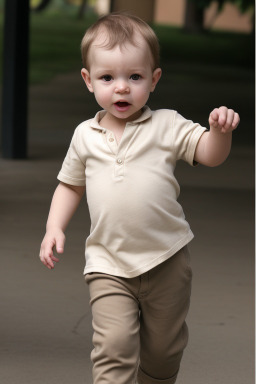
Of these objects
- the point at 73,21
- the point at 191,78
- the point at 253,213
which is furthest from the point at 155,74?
the point at 73,21

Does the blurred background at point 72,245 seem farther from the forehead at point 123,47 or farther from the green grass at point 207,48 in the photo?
the green grass at point 207,48

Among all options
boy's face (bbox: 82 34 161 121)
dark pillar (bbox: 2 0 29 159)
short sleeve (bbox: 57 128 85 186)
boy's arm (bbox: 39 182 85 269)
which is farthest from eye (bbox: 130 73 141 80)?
dark pillar (bbox: 2 0 29 159)

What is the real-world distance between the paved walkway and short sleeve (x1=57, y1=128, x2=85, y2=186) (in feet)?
3.65

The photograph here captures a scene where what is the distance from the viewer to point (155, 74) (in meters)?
3.41

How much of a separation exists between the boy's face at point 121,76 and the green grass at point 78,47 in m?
16.3

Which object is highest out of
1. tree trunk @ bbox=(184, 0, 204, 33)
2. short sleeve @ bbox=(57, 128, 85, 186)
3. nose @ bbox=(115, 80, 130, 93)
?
nose @ bbox=(115, 80, 130, 93)

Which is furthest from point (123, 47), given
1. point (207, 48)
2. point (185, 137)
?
point (207, 48)

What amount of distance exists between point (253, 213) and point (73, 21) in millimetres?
32598

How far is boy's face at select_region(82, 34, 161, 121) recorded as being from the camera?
3277 mm

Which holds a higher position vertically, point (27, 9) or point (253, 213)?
point (27, 9)

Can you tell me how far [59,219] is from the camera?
3494 millimetres

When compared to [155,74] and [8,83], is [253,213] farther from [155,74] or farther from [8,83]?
[155,74]

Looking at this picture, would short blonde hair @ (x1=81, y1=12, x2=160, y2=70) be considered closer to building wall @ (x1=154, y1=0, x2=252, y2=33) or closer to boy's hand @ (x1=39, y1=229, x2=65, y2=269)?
boy's hand @ (x1=39, y1=229, x2=65, y2=269)

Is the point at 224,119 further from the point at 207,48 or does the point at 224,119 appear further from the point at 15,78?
the point at 207,48
